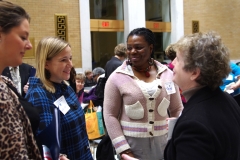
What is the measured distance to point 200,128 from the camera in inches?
51.4

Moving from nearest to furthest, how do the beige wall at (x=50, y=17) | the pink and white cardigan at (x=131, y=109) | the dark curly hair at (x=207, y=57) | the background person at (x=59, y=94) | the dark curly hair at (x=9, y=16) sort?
the dark curly hair at (x=9, y=16)
the dark curly hair at (x=207, y=57)
the background person at (x=59, y=94)
the pink and white cardigan at (x=131, y=109)
the beige wall at (x=50, y=17)

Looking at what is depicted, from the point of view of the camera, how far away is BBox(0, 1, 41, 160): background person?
1.10m

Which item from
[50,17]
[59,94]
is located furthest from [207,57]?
[50,17]

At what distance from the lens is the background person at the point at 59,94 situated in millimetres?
2059

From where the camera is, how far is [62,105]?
6.93 feet

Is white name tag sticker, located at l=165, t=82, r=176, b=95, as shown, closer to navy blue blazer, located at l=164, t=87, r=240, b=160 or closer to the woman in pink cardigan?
the woman in pink cardigan

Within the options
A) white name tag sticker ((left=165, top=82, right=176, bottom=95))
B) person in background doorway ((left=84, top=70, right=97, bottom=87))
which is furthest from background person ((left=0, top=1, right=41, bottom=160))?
A: person in background doorway ((left=84, top=70, right=97, bottom=87))

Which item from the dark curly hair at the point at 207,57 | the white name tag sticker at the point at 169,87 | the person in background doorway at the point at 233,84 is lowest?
the person in background doorway at the point at 233,84

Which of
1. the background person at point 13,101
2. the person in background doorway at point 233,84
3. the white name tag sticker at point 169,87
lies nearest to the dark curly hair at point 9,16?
the background person at point 13,101

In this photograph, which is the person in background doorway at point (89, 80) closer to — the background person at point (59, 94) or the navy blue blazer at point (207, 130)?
the background person at point (59, 94)

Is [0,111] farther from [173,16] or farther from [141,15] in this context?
[173,16]

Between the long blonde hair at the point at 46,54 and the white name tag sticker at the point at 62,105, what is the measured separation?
0.09 meters

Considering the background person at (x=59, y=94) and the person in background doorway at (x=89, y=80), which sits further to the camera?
the person in background doorway at (x=89, y=80)

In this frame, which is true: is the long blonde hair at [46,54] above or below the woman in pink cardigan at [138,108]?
above
